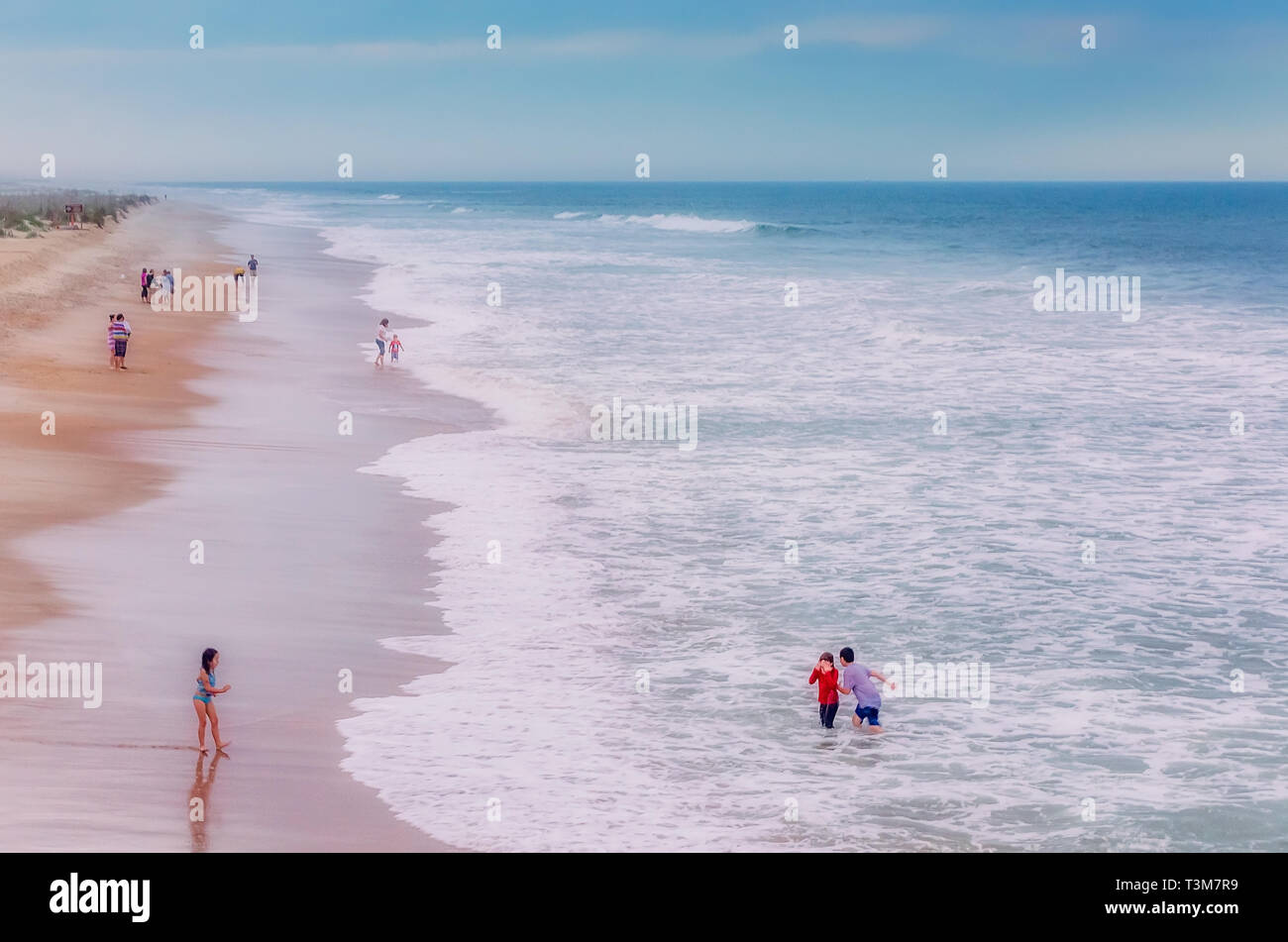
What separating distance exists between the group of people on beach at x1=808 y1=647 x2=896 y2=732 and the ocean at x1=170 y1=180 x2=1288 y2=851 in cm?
24

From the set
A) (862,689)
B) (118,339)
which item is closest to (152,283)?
(118,339)

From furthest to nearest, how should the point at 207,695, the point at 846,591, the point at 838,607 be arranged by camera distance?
the point at 846,591
the point at 838,607
the point at 207,695

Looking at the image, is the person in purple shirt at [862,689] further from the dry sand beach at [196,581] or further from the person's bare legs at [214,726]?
the person's bare legs at [214,726]

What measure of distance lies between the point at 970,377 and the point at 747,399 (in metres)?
6.04

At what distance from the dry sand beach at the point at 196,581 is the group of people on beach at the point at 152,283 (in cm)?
756

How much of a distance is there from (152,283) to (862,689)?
3332 centimetres

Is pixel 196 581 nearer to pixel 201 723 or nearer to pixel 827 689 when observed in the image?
pixel 201 723

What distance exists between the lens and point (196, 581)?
13.8m

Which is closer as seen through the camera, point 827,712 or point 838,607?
point 827,712

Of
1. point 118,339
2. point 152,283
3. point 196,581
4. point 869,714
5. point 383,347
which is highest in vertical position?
point 152,283

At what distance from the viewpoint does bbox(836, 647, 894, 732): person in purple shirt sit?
1095 cm

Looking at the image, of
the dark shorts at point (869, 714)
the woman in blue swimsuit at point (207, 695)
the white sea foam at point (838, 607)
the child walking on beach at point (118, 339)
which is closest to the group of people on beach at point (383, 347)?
the white sea foam at point (838, 607)

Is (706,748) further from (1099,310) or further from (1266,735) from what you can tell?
(1099,310)

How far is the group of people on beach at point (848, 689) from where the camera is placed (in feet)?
35.8
